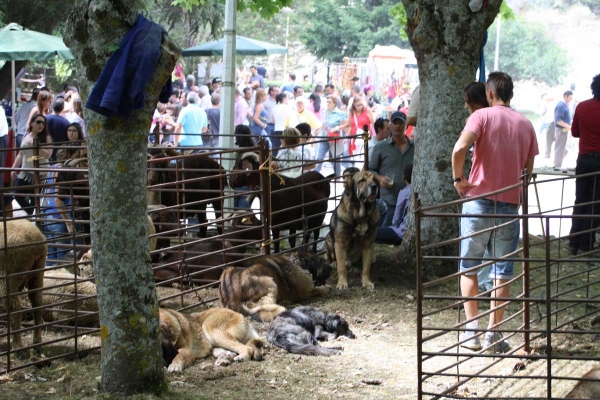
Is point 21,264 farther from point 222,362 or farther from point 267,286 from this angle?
point 267,286

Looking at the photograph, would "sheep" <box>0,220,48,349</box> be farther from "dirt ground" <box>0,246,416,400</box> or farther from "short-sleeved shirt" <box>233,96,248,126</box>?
"short-sleeved shirt" <box>233,96,248,126</box>

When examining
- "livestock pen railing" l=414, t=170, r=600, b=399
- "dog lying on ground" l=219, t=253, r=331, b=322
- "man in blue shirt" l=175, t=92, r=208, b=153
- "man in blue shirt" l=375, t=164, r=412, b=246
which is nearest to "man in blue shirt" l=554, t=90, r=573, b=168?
"man in blue shirt" l=175, t=92, r=208, b=153

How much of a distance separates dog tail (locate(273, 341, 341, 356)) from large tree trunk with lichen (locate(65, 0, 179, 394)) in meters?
1.95

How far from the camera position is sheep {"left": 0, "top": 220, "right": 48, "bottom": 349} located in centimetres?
659

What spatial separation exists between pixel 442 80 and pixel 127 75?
548 centimetres

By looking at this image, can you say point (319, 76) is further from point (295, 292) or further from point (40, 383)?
point (40, 383)

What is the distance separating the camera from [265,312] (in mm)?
8109

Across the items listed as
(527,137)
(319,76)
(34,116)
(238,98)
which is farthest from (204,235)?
(319,76)

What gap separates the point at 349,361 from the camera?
22.3 feet

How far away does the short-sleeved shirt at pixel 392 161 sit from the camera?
1189 centimetres

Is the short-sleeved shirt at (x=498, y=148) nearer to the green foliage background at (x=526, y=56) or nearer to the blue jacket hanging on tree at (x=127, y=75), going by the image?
the blue jacket hanging on tree at (x=127, y=75)

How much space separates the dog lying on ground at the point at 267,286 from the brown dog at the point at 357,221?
1.88 ft

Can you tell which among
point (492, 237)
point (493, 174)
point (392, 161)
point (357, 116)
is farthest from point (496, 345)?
point (357, 116)

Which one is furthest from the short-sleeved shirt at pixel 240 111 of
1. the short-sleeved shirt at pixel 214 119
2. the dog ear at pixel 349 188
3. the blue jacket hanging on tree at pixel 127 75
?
the blue jacket hanging on tree at pixel 127 75
